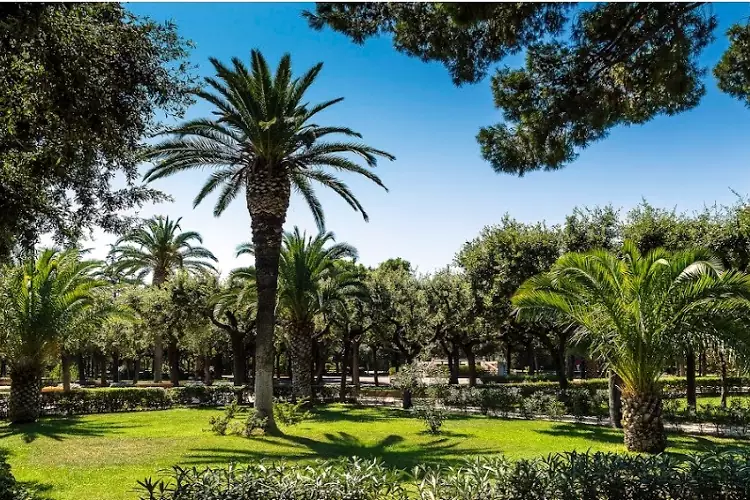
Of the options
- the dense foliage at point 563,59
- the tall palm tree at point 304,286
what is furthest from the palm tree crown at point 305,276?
the dense foliage at point 563,59

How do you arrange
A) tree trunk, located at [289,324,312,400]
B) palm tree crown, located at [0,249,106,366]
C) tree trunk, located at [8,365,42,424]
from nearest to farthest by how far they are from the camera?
palm tree crown, located at [0,249,106,366], tree trunk, located at [8,365,42,424], tree trunk, located at [289,324,312,400]

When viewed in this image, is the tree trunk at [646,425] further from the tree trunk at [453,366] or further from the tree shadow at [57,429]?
the tree trunk at [453,366]

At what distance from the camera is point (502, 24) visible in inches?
279

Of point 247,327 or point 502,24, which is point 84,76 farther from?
point 247,327

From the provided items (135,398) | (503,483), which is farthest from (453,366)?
(503,483)

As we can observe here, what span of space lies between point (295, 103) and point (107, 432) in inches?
526

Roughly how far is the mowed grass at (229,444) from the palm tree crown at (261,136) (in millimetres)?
8301

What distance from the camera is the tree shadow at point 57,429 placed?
17891 millimetres

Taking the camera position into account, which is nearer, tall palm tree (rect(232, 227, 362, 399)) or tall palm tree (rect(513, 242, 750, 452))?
tall palm tree (rect(513, 242, 750, 452))

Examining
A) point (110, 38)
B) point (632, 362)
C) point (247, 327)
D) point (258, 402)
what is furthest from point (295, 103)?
point (247, 327)

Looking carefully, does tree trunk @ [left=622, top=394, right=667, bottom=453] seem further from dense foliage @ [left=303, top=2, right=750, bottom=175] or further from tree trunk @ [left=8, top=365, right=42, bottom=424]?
tree trunk @ [left=8, top=365, right=42, bottom=424]

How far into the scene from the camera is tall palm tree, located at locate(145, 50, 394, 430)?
18188 mm

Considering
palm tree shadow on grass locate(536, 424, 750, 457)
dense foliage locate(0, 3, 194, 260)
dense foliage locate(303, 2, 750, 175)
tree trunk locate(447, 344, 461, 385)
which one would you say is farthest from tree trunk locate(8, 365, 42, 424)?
tree trunk locate(447, 344, 461, 385)

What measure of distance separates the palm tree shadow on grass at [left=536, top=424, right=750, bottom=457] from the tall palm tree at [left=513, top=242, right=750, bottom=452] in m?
1.90
